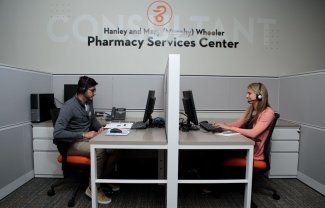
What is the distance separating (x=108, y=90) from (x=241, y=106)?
6.09 feet

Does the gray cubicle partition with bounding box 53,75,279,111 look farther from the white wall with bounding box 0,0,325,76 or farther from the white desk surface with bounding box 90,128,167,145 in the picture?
the white desk surface with bounding box 90,128,167,145

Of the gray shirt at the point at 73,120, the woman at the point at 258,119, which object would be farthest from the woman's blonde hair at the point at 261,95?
the gray shirt at the point at 73,120

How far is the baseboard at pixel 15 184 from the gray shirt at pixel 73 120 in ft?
2.70

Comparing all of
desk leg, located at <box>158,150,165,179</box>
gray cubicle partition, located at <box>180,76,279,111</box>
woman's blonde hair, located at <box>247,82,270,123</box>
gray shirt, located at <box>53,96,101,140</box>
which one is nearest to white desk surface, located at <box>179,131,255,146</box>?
woman's blonde hair, located at <box>247,82,270,123</box>

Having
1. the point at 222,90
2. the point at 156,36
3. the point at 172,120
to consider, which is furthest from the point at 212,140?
the point at 156,36

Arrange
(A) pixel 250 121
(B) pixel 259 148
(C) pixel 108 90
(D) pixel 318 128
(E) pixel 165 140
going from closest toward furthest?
(E) pixel 165 140 → (B) pixel 259 148 → (A) pixel 250 121 → (D) pixel 318 128 → (C) pixel 108 90

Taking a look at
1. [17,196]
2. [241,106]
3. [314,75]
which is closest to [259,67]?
[241,106]

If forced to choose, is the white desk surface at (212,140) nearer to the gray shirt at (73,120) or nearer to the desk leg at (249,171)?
the desk leg at (249,171)

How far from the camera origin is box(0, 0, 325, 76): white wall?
2736 millimetres

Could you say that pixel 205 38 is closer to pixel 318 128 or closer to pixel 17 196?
pixel 318 128

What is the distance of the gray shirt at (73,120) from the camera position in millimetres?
1688

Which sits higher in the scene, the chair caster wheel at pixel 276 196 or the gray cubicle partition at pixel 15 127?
the gray cubicle partition at pixel 15 127

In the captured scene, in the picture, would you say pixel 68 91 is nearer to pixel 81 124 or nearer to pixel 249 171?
pixel 81 124

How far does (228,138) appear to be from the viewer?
149 cm
